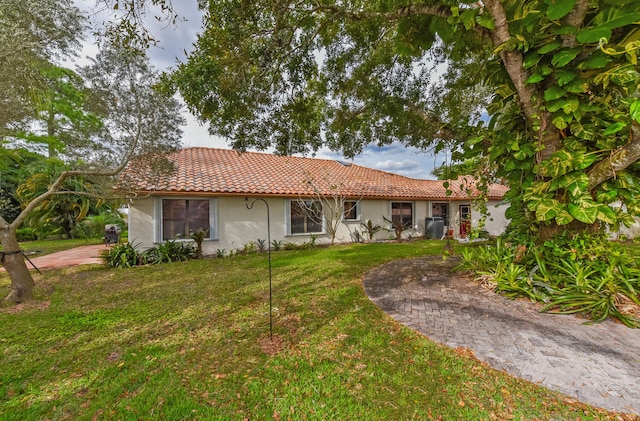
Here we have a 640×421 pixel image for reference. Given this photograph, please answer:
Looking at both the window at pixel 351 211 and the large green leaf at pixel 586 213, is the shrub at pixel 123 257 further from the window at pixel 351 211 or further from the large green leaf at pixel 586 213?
the large green leaf at pixel 586 213

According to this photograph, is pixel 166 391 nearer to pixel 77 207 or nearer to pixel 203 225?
pixel 203 225

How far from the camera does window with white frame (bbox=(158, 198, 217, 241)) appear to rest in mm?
9609

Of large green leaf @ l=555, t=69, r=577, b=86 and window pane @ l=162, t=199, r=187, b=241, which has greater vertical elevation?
large green leaf @ l=555, t=69, r=577, b=86

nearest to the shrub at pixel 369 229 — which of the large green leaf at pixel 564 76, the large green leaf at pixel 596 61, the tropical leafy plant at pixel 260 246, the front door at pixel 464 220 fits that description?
the tropical leafy plant at pixel 260 246

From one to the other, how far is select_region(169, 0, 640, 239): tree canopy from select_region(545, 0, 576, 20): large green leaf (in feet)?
0.04

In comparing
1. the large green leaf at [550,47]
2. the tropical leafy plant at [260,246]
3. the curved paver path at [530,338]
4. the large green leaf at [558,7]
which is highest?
the large green leaf at [558,7]

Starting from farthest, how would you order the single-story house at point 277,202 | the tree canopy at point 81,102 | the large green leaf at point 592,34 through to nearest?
the single-story house at point 277,202, the tree canopy at point 81,102, the large green leaf at point 592,34

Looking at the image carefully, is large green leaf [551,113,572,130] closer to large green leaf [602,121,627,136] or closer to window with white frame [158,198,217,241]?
large green leaf [602,121,627,136]

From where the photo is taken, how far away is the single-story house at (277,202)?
9.31 metres

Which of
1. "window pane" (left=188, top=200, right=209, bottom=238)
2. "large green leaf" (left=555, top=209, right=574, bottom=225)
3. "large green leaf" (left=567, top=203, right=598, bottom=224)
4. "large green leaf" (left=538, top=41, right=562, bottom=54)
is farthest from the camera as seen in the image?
"window pane" (left=188, top=200, right=209, bottom=238)

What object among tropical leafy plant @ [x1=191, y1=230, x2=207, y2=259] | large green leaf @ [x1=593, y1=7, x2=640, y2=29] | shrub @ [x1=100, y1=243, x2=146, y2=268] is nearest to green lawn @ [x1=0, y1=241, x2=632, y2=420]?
shrub @ [x1=100, y1=243, x2=146, y2=268]

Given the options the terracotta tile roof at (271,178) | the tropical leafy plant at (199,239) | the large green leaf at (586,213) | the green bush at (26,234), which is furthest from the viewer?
the green bush at (26,234)

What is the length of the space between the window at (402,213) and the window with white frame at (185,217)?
9.56 metres

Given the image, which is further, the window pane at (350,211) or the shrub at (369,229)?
the shrub at (369,229)
